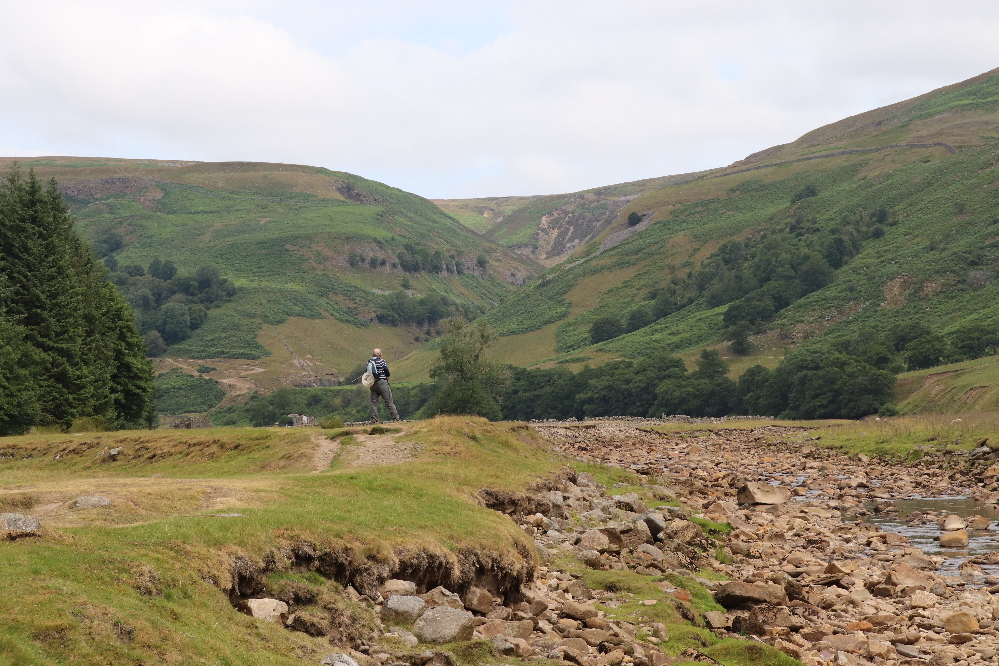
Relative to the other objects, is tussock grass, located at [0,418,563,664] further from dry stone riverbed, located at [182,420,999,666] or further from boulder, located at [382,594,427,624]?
boulder, located at [382,594,427,624]

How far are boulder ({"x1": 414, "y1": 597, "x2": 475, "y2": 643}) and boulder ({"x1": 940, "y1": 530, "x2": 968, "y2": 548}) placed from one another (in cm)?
2093

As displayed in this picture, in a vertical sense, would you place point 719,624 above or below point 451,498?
below

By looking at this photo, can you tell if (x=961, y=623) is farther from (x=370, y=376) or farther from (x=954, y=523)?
(x=370, y=376)

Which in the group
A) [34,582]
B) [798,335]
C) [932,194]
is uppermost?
[932,194]

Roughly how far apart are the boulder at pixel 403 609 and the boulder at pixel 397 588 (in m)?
0.64

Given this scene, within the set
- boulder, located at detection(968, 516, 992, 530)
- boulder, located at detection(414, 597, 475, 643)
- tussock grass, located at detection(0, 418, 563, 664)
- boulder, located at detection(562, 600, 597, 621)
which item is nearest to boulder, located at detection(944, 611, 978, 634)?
boulder, located at detection(562, 600, 597, 621)

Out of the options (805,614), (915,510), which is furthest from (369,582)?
(915,510)

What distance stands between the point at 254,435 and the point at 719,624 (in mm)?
21345

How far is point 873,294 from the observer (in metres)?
154

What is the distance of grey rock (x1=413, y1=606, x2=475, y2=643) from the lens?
15.3 m

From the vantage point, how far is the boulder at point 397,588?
55.9 ft

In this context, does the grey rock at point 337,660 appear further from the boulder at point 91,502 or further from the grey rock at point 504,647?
the boulder at point 91,502

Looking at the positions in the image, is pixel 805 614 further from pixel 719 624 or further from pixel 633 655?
pixel 633 655

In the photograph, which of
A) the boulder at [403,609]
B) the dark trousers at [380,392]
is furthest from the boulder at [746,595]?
the dark trousers at [380,392]
